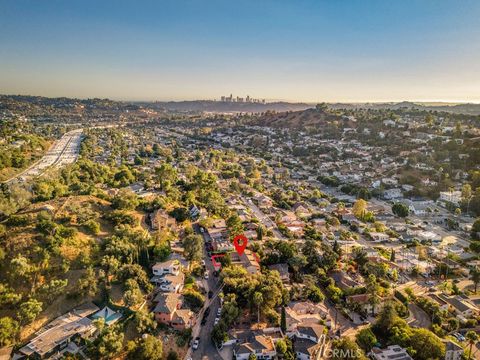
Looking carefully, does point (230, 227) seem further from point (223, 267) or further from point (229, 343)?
point (229, 343)

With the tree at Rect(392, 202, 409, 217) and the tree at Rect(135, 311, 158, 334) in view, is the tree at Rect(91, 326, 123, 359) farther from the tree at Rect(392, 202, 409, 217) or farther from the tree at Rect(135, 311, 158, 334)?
the tree at Rect(392, 202, 409, 217)

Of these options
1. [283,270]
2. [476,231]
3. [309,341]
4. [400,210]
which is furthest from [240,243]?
[476,231]

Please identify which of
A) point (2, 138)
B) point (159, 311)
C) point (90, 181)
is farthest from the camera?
point (2, 138)

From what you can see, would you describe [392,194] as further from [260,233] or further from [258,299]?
[258,299]

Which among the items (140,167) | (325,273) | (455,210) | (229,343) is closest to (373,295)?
(325,273)

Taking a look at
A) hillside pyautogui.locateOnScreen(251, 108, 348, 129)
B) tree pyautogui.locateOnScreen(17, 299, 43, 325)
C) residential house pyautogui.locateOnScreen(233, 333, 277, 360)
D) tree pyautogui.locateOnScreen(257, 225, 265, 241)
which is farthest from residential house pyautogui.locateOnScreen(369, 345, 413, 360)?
hillside pyautogui.locateOnScreen(251, 108, 348, 129)

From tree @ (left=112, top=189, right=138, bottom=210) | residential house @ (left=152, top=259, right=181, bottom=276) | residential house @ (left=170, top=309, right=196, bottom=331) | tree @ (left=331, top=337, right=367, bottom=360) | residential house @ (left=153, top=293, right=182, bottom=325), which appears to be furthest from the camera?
tree @ (left=112, top=189, right=138, bottom=210)

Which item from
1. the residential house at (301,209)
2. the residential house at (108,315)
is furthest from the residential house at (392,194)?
the residential house at (108,315)

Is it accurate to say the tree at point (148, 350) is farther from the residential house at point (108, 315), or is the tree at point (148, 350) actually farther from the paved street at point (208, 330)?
the residential house at point (108, 315)
